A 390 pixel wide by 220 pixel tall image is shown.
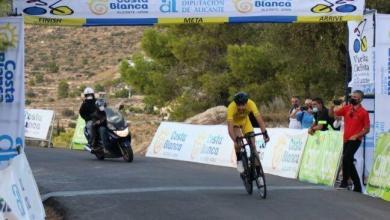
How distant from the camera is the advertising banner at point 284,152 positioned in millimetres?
18328

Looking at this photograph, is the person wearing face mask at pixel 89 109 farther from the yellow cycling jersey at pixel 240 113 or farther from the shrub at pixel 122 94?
the shrub at pixel 122 94

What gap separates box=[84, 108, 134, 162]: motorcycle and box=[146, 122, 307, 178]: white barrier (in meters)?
2.79

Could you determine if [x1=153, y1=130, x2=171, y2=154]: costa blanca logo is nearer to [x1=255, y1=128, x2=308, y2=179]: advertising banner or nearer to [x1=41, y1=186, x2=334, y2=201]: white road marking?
[x1=255, y1=128, x2=308, y2=179]: advertising banner

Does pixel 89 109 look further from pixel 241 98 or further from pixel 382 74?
pixel 382 74

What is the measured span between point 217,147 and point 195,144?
3.92ft

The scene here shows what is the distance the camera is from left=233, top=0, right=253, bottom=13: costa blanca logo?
→ 1612 cm

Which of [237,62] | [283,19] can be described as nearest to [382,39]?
[283,19]

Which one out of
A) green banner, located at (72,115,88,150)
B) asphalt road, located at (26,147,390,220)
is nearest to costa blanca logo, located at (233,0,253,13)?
asphalt road, located at (26,147,390,220)

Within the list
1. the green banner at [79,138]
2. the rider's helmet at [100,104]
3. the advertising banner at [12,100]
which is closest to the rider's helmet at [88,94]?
the rider's helmet at [100,104]

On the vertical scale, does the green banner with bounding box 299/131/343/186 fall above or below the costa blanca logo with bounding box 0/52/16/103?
below

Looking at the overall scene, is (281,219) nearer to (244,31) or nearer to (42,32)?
(244,31)

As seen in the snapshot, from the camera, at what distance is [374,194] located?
15.0m

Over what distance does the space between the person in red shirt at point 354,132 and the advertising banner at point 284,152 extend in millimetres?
2444

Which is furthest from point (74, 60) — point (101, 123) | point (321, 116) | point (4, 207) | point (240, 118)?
point (4, 207)
